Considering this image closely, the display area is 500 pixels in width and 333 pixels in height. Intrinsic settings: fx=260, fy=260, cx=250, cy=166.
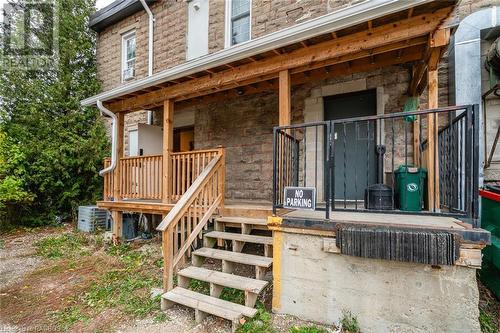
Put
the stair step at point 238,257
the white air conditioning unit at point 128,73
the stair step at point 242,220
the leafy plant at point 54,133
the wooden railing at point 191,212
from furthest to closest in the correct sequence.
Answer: the white air conditioning unit at point 128,73, the leafy plant at point 54,133, the stair step at point 242,220, the wooden railing at point 191,212, the stair step at point 238,257

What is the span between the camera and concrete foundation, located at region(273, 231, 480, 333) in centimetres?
214

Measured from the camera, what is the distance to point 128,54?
8.33m

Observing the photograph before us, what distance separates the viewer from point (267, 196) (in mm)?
5484

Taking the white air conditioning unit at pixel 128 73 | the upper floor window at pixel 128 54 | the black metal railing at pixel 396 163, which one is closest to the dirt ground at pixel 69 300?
the black metal railing at pixel 396 163

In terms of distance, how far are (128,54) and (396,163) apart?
8.29 metres

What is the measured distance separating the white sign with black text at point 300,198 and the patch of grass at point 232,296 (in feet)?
4.16

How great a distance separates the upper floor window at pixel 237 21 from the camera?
6.04 m

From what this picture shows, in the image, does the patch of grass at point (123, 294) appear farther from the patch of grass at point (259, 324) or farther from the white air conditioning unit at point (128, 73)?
the white air conditioning unit at point (128, 73)

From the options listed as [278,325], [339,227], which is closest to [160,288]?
[278,325]

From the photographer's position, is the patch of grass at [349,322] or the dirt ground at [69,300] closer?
the patch of grass at [349,322]

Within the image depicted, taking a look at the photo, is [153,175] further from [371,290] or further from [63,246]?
[371,290]

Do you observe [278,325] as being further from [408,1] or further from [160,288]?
[408,1]

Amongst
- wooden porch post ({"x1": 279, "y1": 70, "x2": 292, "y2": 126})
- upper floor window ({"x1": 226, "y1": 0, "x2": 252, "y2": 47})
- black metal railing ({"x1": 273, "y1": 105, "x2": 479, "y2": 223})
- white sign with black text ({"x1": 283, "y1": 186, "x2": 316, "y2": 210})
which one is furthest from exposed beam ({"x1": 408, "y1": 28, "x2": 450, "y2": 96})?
upper floor window ({"x1": 226, "y1": 0, "x2": 252, "y2": 47})

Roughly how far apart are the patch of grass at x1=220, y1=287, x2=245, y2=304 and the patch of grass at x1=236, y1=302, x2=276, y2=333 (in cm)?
34
